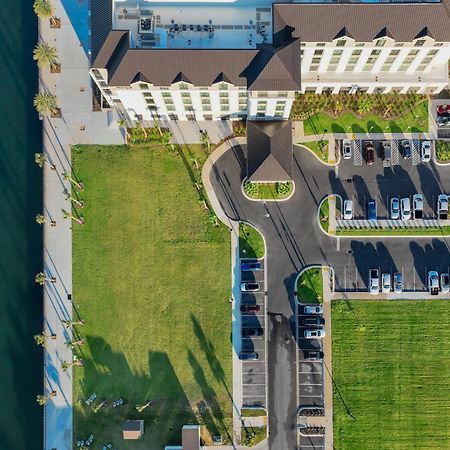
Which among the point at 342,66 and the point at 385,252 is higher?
the point at 342,66

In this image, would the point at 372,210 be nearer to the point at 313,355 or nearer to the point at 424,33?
the point at 313,355

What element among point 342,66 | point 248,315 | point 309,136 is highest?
point 342,66

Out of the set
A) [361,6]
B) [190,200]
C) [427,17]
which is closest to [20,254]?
[190,200]

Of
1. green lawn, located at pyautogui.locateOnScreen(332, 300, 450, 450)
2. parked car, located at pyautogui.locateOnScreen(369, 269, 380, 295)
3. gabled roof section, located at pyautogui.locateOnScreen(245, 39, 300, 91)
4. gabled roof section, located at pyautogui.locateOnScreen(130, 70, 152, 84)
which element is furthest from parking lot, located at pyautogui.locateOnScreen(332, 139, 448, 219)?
gabled roof section, located at pyautogui.locateOnScreen(130, 70, 152, 84)

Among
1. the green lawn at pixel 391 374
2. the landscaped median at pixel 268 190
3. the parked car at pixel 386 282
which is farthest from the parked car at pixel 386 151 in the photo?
the green lawn at pixel 391 374

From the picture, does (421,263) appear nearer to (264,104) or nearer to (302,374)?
(302,374)

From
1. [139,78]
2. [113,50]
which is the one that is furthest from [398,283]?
[113,50]

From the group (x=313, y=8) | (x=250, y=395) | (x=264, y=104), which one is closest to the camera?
(x=313, y=8)

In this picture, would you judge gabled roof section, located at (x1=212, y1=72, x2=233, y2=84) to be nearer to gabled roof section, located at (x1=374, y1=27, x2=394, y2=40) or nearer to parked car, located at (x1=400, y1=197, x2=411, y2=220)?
gabled roof section, located at (x1=374, y1=27, x2=394, y2=40)
